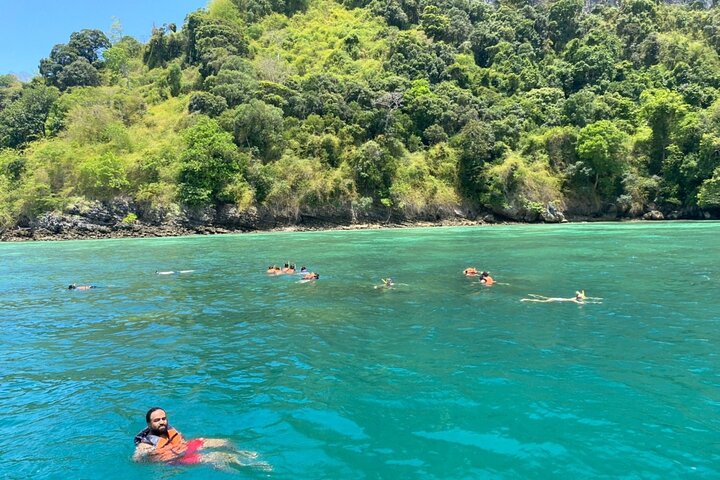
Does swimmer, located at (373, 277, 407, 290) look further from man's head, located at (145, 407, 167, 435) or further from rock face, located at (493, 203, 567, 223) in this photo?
rock face, located at (493, 203, 567, 223)

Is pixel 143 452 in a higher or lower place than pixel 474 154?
lower

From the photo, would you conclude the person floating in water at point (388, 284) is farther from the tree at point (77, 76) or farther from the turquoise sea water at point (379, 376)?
the tree at point (77, 76)

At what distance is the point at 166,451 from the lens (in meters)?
8.04

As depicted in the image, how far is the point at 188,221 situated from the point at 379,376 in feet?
184

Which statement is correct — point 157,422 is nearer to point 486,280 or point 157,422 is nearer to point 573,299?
point 573,299

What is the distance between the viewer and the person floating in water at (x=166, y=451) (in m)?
7.94

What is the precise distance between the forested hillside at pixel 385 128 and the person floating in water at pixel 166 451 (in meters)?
55.6

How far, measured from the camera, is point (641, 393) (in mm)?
9922

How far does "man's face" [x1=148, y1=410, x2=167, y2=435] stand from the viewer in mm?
7953

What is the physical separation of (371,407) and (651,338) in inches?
346

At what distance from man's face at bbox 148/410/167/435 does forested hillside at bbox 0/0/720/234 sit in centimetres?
5559

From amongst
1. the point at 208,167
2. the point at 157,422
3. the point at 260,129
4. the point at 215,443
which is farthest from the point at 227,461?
the point at 260,129

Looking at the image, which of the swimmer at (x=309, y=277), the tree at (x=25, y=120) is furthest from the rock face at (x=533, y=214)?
the tree at (x=25, y=120)

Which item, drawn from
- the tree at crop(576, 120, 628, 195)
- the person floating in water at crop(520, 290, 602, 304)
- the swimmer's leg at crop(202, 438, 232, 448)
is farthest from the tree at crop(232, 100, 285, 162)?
the swimmer's leg at crop(202, 438, 232, 448)
